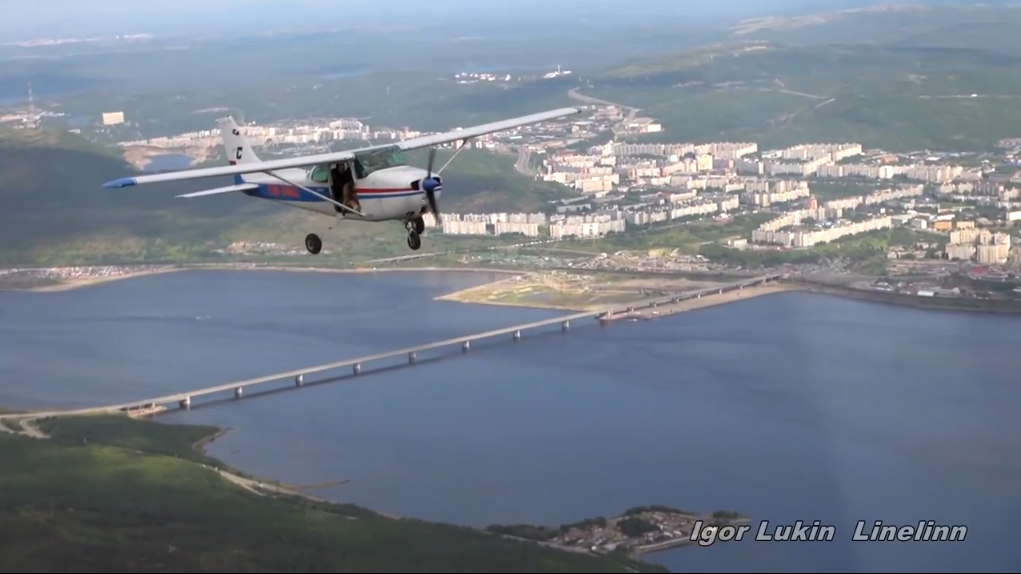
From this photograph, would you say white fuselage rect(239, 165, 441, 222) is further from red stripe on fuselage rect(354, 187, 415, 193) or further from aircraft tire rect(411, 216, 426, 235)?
aircraft tire rect(411, 216, 426, 235)

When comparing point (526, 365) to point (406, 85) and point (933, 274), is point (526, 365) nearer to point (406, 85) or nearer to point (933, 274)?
point (933, 274)

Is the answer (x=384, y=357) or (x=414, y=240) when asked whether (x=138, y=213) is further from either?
Result: (x=414, y=240)

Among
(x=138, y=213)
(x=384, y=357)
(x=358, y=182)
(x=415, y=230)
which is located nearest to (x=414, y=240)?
(x=415, y=230)

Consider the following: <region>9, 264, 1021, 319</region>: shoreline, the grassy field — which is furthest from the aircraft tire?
<region>9, 264, 1021, 319</region>: shoreline

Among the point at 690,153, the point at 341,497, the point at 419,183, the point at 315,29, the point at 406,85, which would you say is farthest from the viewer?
the point at 315,29

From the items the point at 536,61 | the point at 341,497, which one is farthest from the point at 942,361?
the point at 536,61
